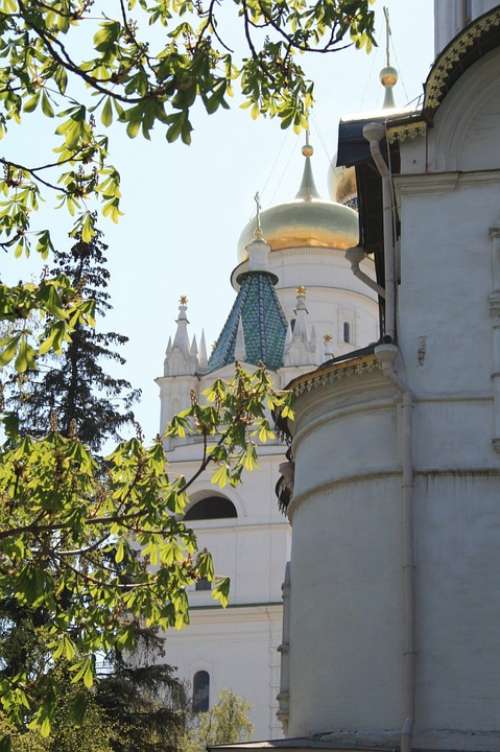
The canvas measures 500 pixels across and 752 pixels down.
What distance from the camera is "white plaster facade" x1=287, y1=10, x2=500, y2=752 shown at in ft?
46.1

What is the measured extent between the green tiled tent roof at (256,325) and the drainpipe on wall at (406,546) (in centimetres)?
2703

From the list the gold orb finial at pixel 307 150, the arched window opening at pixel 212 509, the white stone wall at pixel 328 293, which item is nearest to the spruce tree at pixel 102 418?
the arched window opening at pixel 212 509

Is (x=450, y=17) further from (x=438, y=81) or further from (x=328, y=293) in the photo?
(x=328, y=293)

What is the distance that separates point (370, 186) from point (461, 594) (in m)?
6.67

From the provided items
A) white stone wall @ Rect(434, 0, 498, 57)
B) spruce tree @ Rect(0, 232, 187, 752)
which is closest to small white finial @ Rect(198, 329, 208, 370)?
spruce tree @ Rect(0, 232, 187, 752)

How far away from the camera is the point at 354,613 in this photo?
14797 millimetres

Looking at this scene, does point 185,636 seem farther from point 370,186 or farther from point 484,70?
point 484,70

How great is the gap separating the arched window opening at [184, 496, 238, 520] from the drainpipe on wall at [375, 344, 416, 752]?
28255 millimetres

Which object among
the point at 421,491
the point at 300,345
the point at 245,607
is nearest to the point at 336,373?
the point at 421,491

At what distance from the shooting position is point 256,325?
43.9 m

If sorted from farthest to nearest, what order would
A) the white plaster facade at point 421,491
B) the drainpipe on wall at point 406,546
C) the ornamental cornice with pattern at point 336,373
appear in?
the ornamental cornice with pattern at point 336,373, the white plaster facade at point 421,491, the drainpipe on wall at point 406,546

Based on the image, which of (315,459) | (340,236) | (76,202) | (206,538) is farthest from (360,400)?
(340,236)

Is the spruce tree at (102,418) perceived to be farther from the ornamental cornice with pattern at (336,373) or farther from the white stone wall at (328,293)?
the white stone wall at (328,293)

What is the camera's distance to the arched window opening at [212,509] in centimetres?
4300
